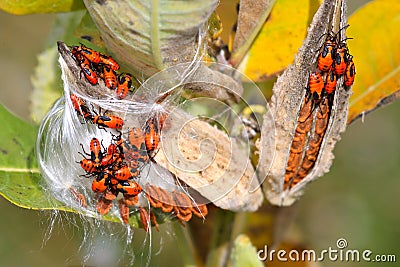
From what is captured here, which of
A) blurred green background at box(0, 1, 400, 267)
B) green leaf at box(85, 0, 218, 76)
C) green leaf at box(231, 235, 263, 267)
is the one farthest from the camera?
blurred green background at box(0, 1, 400, 267)

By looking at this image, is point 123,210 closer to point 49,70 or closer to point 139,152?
point 139,152

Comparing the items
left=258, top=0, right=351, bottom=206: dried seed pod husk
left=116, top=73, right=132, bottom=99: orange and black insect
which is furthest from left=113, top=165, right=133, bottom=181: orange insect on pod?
left=258, top=0, right=351, bottom=206: dried seed pod husk

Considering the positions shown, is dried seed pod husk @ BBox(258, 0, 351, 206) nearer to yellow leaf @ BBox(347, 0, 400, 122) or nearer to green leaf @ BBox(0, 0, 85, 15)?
yellow leaf @ BBox(347, 0, 400, 122)

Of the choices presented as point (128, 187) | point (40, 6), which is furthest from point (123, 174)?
point (40, 6)

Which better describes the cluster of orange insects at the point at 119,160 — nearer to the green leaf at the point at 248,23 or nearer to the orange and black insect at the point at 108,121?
the orange and black insect at the point at 108,121

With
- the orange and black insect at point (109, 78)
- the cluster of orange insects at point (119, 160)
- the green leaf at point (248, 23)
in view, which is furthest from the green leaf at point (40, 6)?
the green leaf at point (248, 23)

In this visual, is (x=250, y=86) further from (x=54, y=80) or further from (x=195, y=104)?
(x=54, y=80)

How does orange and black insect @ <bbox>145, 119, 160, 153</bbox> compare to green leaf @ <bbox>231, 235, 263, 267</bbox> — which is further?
green leaf @ <bbox>231, 235, 263, 267</bbox>
